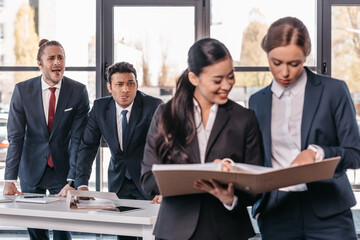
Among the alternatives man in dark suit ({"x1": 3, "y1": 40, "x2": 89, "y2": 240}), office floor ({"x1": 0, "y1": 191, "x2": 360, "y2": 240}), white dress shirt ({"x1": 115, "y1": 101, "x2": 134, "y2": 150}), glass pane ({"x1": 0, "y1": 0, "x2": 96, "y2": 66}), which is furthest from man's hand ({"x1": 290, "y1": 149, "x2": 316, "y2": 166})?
glass pane ({"x1": 0, "y1": 0, "x2": 96, "y2": 66})

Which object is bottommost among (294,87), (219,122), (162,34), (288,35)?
(219,122)

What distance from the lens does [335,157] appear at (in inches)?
72.0

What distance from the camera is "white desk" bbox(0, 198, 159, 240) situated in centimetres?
259

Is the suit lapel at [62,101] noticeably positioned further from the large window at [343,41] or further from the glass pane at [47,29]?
the large window at [343,41]

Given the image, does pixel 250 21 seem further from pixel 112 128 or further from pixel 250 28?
pixel 112 128

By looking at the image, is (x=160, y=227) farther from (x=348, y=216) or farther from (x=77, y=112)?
(x=77, y=112)

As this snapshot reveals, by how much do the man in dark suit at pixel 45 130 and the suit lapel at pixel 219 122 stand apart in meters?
1.79

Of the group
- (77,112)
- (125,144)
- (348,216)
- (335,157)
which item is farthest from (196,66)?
(77,112)

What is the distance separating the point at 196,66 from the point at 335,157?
56 cm

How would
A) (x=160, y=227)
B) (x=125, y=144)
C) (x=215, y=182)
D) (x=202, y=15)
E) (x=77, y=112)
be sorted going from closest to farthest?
1. (x=215, y=182)
2. (x=160, y=227)
3. (x=125, y=144)
4. (x=77, y=112)
5. (x=202, y=15)

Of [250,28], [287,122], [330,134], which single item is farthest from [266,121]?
[250,28]

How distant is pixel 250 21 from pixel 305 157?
357 cm

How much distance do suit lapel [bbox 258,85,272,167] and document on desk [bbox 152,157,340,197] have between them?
0.22 m

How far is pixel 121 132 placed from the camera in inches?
134
